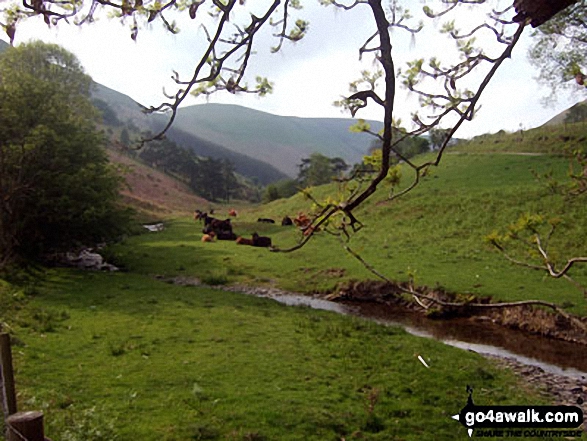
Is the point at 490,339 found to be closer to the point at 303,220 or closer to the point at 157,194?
the point at 303,220

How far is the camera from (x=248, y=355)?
38.1ft


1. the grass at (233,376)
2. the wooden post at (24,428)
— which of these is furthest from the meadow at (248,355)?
the wooden post at (24,428)

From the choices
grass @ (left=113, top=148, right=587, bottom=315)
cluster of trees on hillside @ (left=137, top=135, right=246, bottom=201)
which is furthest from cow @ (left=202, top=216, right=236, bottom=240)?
cluster of trees on hillside @ (left=137, top=135, right=246, bottom=201)

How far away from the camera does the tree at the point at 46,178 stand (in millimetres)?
20828

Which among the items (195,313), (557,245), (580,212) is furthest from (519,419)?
(580,212)

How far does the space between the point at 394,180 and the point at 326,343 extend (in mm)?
9977

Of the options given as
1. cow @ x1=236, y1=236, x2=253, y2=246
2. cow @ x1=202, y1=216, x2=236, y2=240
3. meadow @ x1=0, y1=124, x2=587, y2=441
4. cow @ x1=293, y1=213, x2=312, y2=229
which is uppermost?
cow @ x1=293, y1=213, x2=312, y2=229

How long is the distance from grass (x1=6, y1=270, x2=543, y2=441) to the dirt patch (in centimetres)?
217

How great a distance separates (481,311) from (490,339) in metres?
2.96

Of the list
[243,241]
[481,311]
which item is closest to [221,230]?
[243,241]

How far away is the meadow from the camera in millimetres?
7891

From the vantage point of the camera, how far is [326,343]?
13250mm

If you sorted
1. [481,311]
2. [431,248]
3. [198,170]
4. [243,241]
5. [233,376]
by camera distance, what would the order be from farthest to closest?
[198,170] → [243,241] → [431,248] → [481,311] → [233,376]

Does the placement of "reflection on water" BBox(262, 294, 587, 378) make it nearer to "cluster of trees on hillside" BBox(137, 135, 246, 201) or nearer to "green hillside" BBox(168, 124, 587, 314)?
"green hillside" BBox(168, 124, 587, 314)
